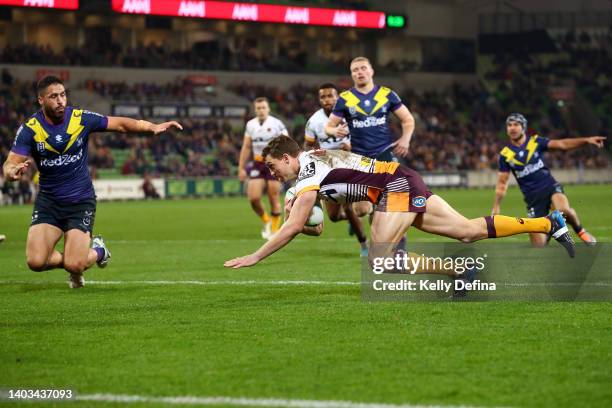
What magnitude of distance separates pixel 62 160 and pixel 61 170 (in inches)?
5.1

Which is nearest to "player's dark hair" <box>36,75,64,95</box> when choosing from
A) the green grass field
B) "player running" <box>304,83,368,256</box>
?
the green grass field

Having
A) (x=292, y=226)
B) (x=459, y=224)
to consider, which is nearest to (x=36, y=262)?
(x=292, y=226)

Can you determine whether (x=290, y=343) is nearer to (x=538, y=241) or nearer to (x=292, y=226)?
(x=292, y=226)

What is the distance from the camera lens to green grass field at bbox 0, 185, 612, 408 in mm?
5719

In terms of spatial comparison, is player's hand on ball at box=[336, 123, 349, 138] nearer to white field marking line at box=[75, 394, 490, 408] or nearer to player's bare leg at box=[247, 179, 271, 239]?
player's bare leg at box=[247, 179, 271, 239]

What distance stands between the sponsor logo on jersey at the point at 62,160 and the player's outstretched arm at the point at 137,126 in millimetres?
558

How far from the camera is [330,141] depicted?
1558cm

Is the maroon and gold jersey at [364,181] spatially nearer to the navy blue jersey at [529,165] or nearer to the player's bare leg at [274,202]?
the navy blue jersey at [529,165]

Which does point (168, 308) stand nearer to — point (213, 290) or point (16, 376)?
point (213, 290)

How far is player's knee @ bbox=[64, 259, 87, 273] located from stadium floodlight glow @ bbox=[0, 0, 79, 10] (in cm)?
3355

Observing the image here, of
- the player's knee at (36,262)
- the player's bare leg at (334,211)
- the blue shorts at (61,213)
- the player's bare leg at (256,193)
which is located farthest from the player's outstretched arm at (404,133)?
the player's bare leg at (256,193)

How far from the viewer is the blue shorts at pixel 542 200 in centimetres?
1539

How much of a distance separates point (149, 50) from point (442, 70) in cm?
2139

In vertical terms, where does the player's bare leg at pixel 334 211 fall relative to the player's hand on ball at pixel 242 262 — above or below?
below
